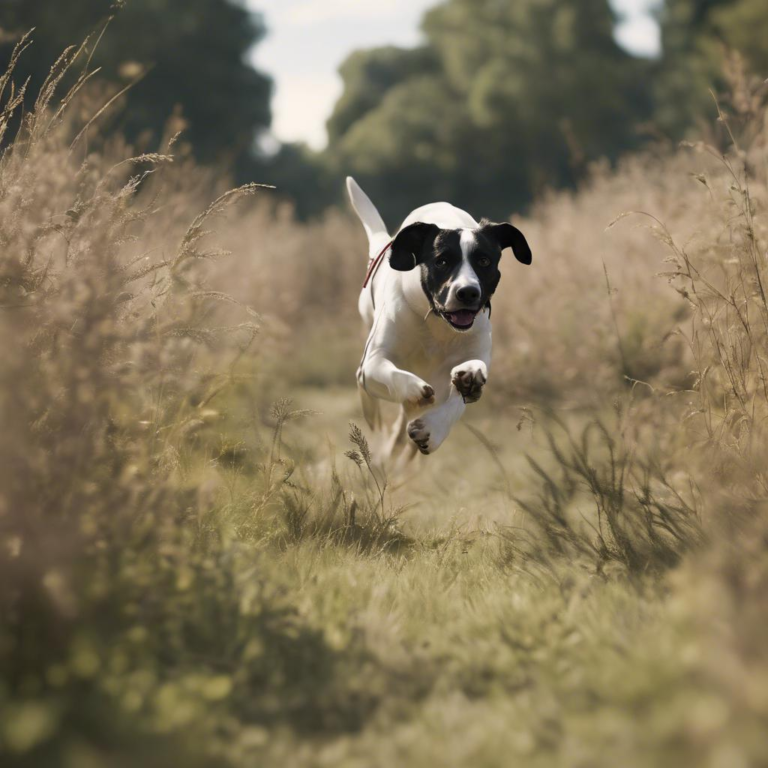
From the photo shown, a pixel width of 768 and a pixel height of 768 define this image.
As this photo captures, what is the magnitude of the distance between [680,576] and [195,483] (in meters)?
1.72

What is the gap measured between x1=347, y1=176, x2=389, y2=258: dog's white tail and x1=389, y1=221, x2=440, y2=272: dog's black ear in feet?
3.34

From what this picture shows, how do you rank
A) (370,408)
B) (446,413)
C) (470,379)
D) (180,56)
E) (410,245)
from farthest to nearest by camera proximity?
(180,56) → (370,408) → (410,245) → (446,413) → (470,379)

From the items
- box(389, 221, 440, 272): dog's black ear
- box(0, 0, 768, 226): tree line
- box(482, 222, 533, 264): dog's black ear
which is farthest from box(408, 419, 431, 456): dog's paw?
box(0, 0, 768, 226): tree line

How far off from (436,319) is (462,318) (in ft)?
1.19

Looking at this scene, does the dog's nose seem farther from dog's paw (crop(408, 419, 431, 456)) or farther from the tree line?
the tree line

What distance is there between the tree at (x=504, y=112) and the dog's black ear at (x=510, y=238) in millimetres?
23542

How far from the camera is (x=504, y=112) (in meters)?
28.5

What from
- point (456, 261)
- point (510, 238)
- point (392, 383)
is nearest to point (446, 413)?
point (392, 383)

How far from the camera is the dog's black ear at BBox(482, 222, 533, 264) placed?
13.1ft

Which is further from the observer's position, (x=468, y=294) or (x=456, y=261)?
(x=456, y=261)

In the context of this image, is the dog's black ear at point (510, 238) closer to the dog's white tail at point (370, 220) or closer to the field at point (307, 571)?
the field at point (307, 571)

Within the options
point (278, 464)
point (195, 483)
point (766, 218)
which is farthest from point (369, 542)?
point (766, 218)

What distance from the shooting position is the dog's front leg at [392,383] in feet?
11.8

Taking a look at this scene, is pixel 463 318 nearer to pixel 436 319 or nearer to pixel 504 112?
pixel 436 319
